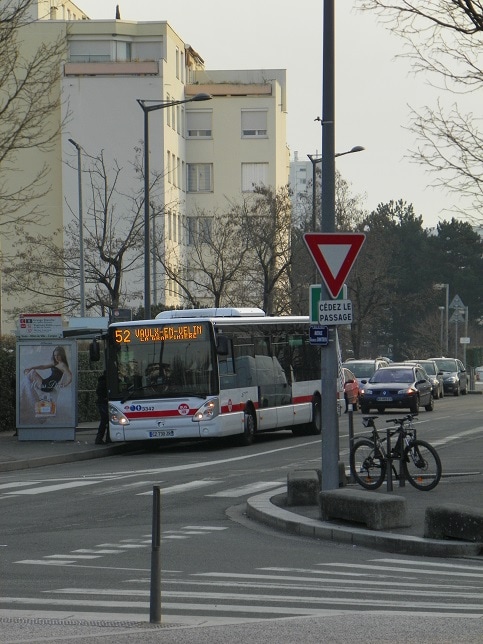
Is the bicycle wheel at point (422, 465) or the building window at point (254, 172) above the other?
the building window at point (254, 172)

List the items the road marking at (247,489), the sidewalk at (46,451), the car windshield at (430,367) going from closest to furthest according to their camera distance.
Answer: the road marking at (247,489), the sidewalk at (46,451), the car windshield at (430,367)

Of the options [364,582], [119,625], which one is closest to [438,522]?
[364,582]

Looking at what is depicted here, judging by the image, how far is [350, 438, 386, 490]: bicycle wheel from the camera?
18125 millimetres

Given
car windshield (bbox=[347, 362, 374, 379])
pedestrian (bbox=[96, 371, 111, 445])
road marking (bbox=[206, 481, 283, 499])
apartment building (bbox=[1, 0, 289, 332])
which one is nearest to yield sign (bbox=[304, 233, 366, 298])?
road marking (bbox=[206, 481, 283, 499])

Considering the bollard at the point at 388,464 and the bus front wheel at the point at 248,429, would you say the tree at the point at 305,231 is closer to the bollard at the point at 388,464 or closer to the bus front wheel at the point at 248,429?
the bus front wheel at the point at 248,429

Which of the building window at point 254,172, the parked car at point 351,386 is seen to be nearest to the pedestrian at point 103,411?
the parked car at point 351,386

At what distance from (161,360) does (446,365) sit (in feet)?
134

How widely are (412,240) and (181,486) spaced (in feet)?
317

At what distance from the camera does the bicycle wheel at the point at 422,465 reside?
59.2 ft

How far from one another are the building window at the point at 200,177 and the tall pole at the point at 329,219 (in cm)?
6510

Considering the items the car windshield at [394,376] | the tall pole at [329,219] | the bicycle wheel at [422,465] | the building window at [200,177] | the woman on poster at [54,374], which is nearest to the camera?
the tall pole at [329,219]

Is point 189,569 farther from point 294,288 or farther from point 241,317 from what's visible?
point 294,288

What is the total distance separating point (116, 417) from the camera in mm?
28500

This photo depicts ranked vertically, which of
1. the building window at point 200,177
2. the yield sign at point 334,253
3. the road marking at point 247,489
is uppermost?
the building window at point 200,177
